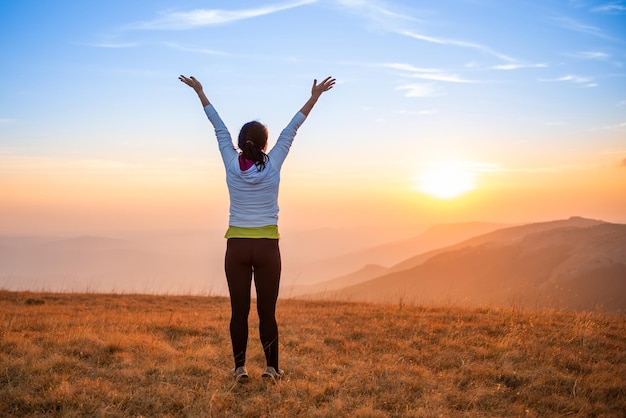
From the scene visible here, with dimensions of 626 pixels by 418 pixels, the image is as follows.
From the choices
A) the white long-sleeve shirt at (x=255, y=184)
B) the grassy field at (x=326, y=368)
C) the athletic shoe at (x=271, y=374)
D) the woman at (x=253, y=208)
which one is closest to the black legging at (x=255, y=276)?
the woman at (x=253, y=208)

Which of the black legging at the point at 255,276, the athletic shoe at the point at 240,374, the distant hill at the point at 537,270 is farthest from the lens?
the distant hill at the point at 537,270

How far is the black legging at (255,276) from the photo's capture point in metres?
5.20

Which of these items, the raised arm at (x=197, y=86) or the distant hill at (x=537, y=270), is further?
the distant hill at (x=537, y=270)

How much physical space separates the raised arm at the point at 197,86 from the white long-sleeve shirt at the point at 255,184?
523 millimetres

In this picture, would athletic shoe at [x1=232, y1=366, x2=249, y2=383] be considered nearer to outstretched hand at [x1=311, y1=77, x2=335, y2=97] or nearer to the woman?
the woman

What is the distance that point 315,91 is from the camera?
5.69 m

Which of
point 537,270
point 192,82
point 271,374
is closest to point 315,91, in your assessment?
point 192,82

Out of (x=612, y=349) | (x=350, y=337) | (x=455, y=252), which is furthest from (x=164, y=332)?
(x=455, y=252)

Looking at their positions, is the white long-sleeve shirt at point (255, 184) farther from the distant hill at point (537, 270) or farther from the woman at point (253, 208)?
the distant hill at point (537, 270)

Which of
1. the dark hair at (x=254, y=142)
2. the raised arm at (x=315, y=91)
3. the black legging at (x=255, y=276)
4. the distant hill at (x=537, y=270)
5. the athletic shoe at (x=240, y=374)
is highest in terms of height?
the raised arm at (x=315, y=91)

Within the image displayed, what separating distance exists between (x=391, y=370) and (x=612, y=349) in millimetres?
4605

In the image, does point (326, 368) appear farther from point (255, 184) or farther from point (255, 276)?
point (255, 184)

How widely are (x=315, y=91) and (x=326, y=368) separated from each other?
393 cm

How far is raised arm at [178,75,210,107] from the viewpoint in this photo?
564cm
